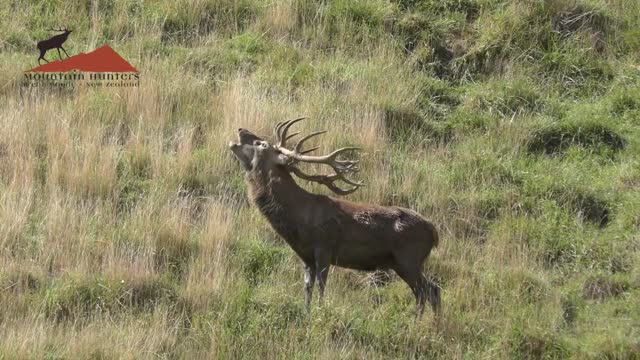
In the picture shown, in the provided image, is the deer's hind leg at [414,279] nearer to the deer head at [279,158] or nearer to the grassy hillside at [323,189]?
the grassy hillside at [323,189]

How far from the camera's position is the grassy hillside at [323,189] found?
953 cm

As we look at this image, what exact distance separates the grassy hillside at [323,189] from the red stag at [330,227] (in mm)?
358

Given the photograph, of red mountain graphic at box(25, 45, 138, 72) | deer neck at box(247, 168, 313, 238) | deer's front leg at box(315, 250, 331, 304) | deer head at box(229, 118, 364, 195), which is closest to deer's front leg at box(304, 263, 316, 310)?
deer's front leg at box(315, 250, 331, 304)

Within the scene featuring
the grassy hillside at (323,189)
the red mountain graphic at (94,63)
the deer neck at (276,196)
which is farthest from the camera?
the red mountain graphic at (94,63)

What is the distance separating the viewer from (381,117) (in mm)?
12805

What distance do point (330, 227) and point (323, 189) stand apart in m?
1.81

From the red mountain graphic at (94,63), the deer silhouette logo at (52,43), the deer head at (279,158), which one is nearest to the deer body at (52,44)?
the deer silhouette logo at (52,43)

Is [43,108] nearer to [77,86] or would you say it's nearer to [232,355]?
[77,86]

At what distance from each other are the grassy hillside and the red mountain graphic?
156 mm

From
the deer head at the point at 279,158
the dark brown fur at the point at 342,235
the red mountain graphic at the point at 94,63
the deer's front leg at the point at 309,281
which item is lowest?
the deer's front leg at the point at 309,281

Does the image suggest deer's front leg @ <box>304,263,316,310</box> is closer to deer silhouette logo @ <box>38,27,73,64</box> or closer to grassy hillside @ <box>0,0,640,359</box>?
grassy hillside @ <box>0,0,640,359</box>

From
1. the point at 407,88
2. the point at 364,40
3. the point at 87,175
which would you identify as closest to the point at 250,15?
the point at 364,40

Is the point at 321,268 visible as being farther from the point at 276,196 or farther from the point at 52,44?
the point at 52,44

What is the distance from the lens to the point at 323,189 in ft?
37.4
